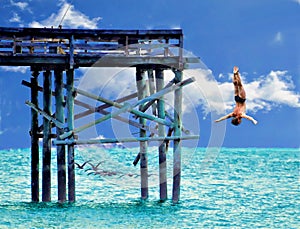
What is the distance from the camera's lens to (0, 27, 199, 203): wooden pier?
19.8m

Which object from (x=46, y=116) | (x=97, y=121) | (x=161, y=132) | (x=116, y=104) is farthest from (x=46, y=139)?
(x=161, y=132)

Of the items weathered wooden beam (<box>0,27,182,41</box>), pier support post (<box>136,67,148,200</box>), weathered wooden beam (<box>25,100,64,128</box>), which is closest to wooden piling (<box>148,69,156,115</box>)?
pier support post (<box>136,67,148,200</box>)

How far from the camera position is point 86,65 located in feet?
66.7

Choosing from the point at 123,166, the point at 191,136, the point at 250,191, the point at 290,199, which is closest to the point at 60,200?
the point at 191,136

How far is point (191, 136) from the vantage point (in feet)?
69.2

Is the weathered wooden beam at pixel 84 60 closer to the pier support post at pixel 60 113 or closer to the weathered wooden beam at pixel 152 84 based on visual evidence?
the pier support post at pixel 60 113

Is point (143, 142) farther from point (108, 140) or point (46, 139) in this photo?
point (46, 139)

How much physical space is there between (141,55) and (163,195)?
479 cm

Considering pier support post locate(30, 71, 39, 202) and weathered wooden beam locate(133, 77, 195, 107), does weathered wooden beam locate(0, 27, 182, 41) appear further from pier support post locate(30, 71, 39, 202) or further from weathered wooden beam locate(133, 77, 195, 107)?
pier support post locate(30, 71, 39, 202)

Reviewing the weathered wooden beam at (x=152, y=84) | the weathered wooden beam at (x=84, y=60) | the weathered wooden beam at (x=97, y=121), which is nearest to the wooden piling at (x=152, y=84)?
the weathered wooden beam at (x=152, y=84)

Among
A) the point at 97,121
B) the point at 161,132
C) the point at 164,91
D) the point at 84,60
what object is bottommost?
the point at 161,132

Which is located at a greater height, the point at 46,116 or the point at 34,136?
the point at 46,116

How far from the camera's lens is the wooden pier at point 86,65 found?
19.8 m

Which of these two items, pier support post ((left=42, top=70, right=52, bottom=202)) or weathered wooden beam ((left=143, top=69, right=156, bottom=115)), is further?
weathered wooden beam ((left=143, top=69, right=156, bottom=115))
